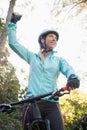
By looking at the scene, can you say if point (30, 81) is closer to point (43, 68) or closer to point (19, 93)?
point (43, 68)

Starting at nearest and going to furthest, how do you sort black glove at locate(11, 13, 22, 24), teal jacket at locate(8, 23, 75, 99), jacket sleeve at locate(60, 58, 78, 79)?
jacket sleeve at locate(60, 58, 78, 79) < black glove at locate(11, 13, 22, 24) < teal jacket at locate(8, 23, 75, 99)

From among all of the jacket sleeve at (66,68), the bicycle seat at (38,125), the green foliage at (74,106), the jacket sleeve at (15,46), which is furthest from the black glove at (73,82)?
the green foliage at (74,106)

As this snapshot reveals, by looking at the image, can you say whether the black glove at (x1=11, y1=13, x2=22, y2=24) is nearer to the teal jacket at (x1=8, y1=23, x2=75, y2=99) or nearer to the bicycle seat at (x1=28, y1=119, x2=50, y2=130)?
the teal jacket at (x1=8, y1=23, x2=75, y2=99)

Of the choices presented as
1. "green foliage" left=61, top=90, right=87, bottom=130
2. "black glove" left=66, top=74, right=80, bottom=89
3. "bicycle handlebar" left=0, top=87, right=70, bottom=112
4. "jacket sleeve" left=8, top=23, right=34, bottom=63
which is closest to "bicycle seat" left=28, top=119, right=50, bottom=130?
"bicycle handlebar" left=0, top=87, right=70, bottom=112

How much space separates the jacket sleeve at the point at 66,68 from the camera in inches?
138

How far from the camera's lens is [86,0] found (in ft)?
61.7

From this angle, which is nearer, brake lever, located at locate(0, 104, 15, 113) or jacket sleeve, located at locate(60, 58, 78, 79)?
brake lever, located at locate(0, 104, 15, 113)

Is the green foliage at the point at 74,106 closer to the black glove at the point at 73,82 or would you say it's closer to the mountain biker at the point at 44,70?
the mountain biker at the point at 44,70

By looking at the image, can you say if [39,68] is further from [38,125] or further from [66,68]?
[38,125]

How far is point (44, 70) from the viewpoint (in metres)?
3.90

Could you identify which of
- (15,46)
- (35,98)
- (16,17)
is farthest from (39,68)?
(35,98)

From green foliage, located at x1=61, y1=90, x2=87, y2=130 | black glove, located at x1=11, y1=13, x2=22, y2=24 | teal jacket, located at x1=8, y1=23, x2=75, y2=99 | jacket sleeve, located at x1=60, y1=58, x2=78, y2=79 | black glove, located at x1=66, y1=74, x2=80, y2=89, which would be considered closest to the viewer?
black glove, located at x1=66, y1=74, x2=80, y2=89

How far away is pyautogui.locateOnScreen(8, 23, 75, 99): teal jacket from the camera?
3797 mm

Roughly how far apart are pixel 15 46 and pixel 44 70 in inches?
15.2
